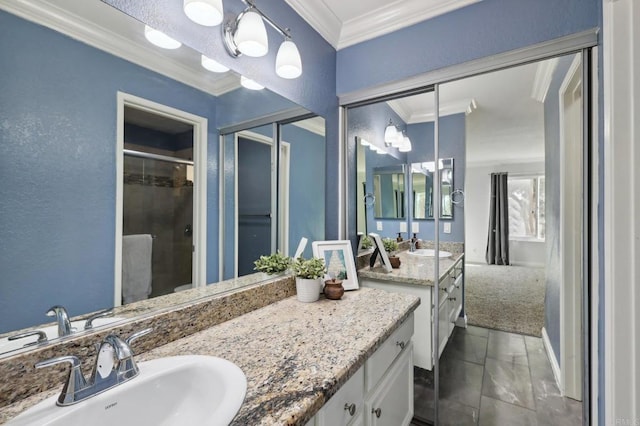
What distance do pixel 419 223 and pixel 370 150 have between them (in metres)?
0.67

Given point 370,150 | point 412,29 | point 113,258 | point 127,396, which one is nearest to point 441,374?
point 370,150

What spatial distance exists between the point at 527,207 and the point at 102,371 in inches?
111

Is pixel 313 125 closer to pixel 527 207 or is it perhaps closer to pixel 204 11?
pixel 204 11

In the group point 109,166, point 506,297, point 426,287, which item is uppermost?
point 109,166

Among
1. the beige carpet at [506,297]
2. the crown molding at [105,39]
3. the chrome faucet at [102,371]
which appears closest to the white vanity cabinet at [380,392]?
the chrome faucet at [102,371]

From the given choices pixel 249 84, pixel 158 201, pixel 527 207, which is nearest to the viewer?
pixel 158 201

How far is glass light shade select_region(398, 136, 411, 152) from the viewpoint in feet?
6.39

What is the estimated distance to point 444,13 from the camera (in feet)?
4.91

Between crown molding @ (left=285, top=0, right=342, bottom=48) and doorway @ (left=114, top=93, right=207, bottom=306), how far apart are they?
0.97m

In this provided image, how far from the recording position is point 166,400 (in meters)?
0.71

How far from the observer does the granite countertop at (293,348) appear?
603 millimetres

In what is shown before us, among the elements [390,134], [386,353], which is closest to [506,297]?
[390,134]

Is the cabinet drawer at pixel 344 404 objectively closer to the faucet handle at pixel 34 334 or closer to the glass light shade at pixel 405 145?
the faucet handle at pixel 34 334

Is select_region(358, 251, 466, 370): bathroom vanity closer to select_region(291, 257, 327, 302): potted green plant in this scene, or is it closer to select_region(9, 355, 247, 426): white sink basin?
select_region(291, 257, 327, 302): potted green plant
